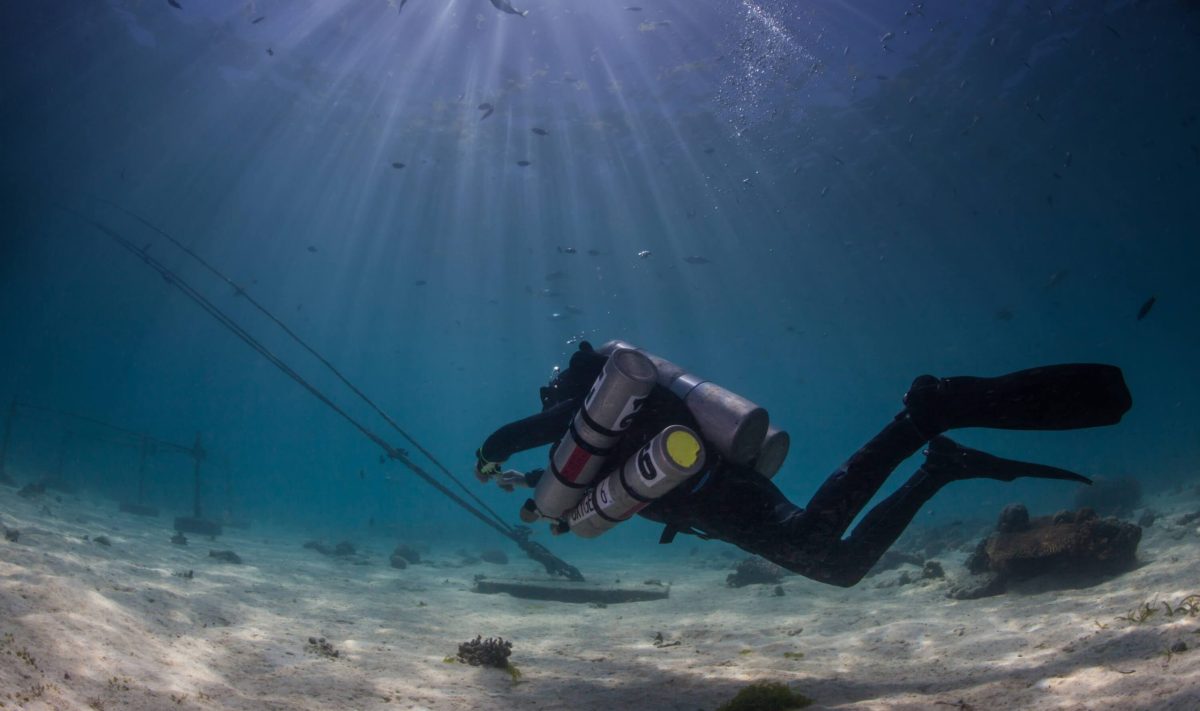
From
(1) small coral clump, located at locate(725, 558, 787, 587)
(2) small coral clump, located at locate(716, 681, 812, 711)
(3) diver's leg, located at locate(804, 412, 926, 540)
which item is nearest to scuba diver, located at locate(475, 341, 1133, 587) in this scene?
(3) diver's leg, located at locate(804, 412, 926, 540)

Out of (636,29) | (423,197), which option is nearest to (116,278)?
(423,197)

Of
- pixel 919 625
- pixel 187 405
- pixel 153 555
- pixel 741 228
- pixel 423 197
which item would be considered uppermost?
pixel 187 405

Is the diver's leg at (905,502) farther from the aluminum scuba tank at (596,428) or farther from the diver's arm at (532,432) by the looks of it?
the diver's arm at (532,432)

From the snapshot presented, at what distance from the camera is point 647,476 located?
377cm

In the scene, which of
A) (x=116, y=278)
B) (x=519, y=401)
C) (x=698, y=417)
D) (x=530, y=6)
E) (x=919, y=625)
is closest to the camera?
(x=698, y=417)

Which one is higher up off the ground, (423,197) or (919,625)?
(423,197)

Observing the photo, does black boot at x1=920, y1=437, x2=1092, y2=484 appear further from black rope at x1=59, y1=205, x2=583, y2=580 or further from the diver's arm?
black rope at x1=59, y1=205, x2=583, y2=580

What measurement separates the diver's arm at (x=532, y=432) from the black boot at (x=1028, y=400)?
2603 millimetres

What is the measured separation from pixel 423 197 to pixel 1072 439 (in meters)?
88.7

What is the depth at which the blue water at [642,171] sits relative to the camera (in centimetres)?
1992

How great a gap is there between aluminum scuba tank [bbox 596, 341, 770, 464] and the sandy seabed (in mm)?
1663

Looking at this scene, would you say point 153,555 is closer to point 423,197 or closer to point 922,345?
point 423,197

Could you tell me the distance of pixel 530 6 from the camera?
19.8 metres

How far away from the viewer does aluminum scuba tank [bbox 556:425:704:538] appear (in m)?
3.65
